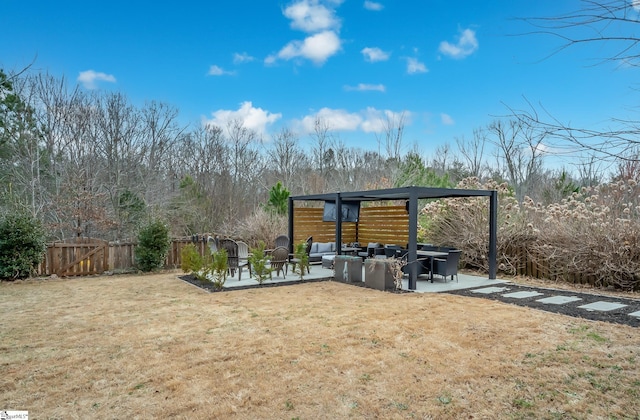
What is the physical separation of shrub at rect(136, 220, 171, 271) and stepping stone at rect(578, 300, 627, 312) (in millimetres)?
9839

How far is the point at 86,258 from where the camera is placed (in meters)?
10.2

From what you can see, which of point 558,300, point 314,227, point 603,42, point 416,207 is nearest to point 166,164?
point 314,227

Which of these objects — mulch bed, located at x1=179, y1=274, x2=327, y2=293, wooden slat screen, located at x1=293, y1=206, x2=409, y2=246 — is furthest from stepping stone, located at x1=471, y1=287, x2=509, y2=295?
mulch bed, located at x1=179, y1=274, x2=327, y2=293

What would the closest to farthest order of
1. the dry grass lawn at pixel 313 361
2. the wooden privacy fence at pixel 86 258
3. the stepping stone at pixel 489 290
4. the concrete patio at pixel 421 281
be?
the dry grass lawn at pixel 313 361 < the stepping stone at pixel 489 290 < the concrete patio at pixel 421 281 < the wooden privacy fence at pixel 86 258

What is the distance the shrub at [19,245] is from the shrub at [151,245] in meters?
2.27

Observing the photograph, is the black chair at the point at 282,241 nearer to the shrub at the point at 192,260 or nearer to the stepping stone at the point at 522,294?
the shrub at the point at 192,260

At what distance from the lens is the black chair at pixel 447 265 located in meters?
8.52

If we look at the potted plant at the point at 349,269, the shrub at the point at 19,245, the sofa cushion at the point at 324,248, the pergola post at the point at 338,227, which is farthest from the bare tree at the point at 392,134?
the shrub at the point at 19,245

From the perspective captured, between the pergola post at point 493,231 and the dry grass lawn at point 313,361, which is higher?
the pergola post at point 493,231

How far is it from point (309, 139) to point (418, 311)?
17.8 m

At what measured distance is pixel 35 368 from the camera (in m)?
3.68

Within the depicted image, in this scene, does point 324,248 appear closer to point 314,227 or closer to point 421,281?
point 314,227

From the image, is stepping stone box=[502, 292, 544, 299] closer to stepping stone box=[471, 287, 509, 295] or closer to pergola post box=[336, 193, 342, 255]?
stepping stone box=[471, 287, 509, 295]

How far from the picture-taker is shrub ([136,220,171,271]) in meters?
10.5
